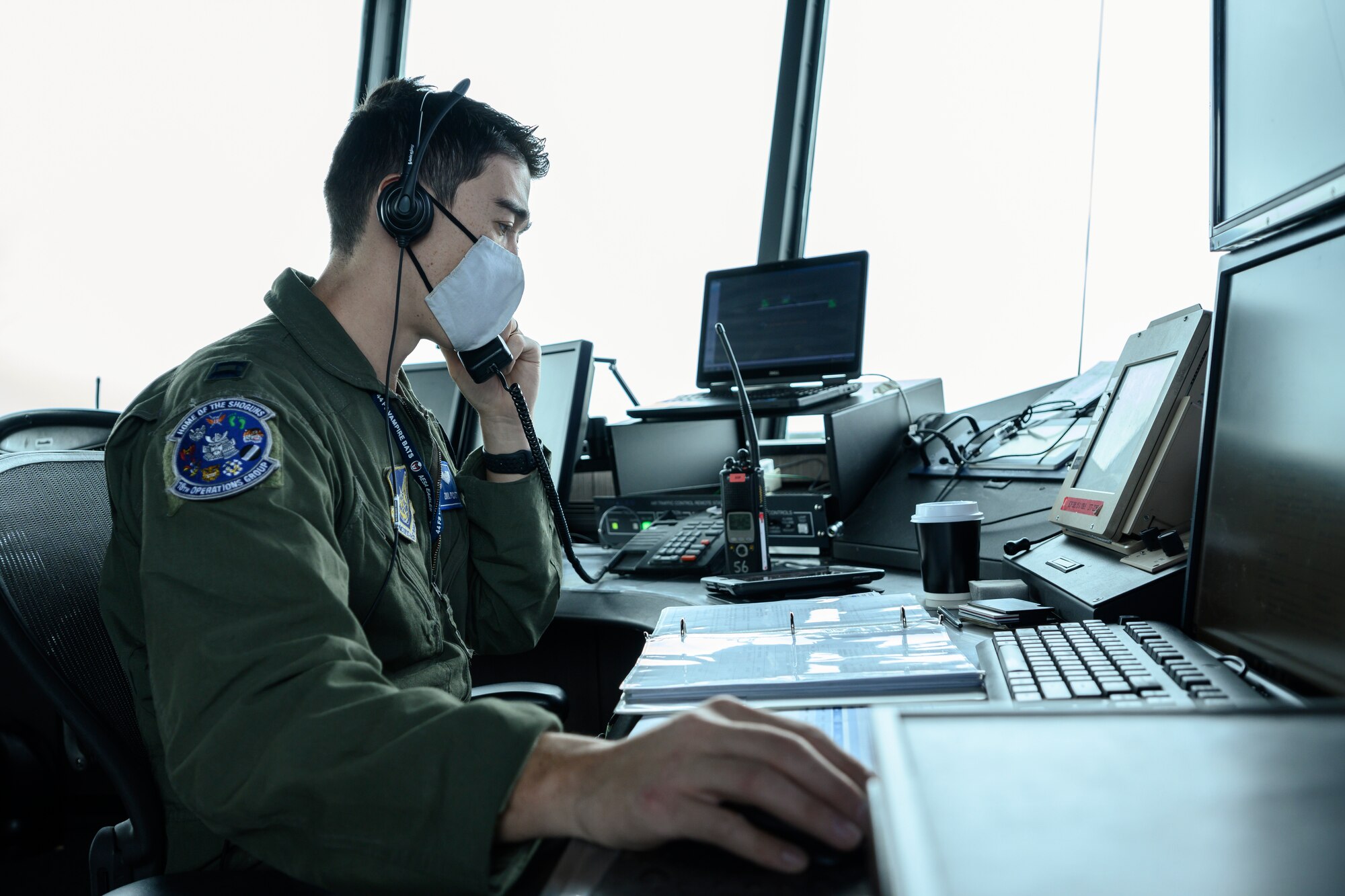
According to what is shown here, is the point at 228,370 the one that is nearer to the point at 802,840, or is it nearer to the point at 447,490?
the point at 447,490

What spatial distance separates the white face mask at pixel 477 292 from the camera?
117cm

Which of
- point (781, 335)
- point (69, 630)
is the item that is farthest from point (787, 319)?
point (69, 630)

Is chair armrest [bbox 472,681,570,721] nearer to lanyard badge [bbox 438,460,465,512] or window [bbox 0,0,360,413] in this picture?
lanyard badge [bbox 438,460,465,512]

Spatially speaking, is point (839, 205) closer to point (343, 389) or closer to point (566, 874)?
point (343, 389)

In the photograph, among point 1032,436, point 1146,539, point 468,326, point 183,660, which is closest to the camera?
point 183,660

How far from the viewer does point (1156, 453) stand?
100cm

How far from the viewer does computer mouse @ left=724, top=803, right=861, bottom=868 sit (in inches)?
16.5

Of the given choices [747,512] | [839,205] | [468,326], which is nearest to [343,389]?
[468,326]

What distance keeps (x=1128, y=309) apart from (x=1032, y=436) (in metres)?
0.38

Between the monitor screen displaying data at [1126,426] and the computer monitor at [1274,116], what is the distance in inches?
10.6

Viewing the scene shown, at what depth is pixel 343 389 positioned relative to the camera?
3.35 feet

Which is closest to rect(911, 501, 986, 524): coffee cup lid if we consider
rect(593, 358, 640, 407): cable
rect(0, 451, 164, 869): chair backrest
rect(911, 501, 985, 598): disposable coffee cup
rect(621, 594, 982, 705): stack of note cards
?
rect(911, 501, 985, 598): disposable coffee cup

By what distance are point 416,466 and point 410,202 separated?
33 cm

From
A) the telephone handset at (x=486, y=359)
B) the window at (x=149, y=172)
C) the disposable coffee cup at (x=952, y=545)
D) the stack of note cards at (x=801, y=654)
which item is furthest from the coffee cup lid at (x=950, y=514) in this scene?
the window at (x=149, y=172)
